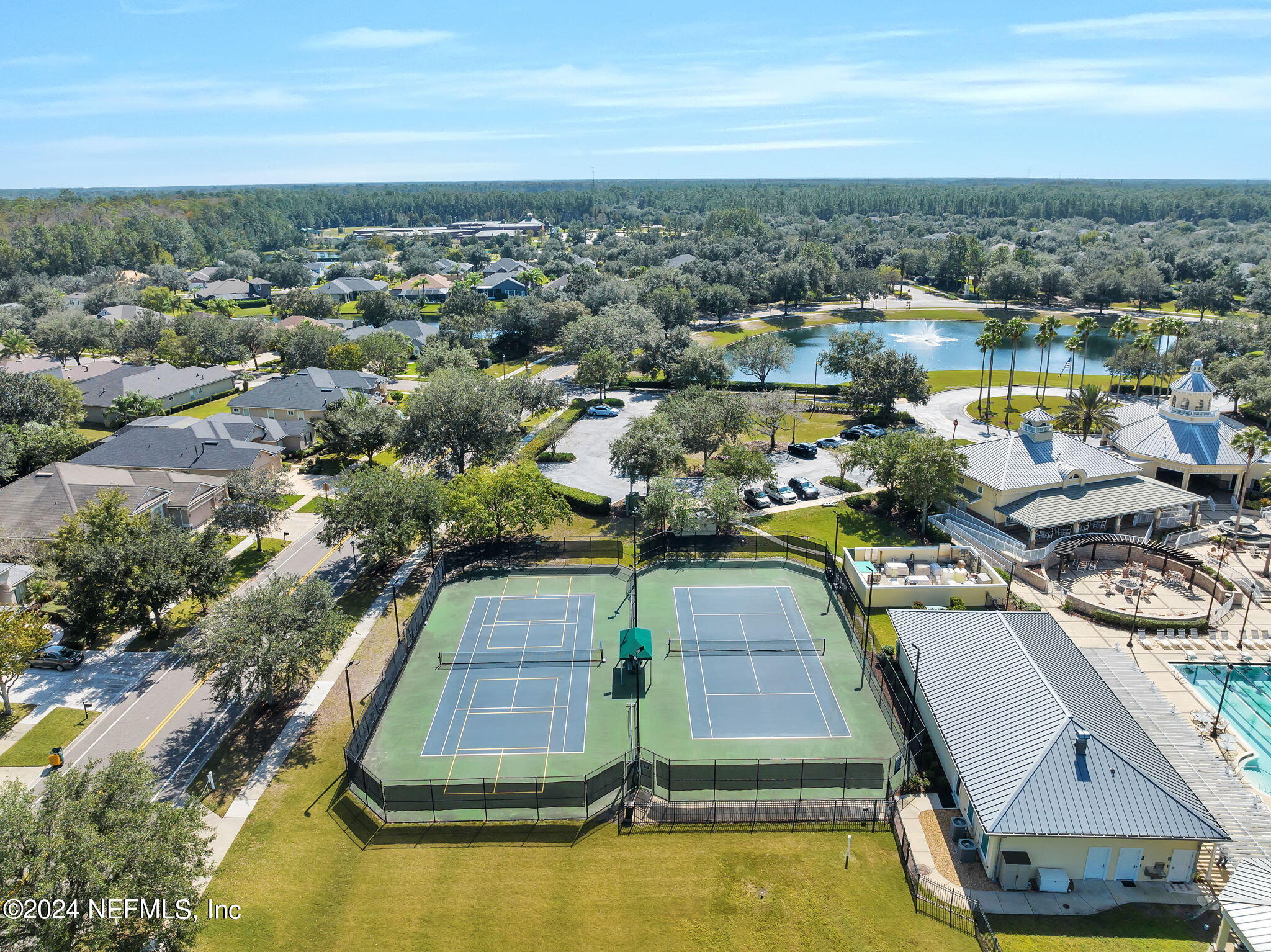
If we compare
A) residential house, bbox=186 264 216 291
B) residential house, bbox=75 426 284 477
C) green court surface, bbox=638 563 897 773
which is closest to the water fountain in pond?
green court surface, bbox=638 563 897 773

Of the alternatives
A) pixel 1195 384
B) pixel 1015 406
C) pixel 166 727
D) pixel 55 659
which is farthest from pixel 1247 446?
pixel 55 659

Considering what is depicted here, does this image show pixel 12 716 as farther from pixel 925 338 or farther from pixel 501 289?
pixel 501 289

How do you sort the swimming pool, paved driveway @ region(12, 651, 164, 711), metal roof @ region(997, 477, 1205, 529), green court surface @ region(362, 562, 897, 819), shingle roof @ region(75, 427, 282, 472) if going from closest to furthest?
green court surface @ region(362, 562, 897, 819) < the swimming pool < paved driveway @ region(12, 651, 164, 711) < metal roof @ region(997, 477, 1205, 529) < shingle roof @ region(75, 427, 282, 472)

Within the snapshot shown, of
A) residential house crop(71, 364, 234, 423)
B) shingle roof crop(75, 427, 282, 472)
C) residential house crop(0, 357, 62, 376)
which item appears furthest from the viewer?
residential house crop(0, 357, 62, 376)

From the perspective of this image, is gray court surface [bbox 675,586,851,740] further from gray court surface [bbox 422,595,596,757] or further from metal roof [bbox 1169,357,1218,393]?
metal roof [bbox 1169,357,1218,393]

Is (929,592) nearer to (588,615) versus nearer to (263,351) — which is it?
(588,615)

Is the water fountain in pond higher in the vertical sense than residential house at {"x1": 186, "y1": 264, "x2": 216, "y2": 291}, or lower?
lower

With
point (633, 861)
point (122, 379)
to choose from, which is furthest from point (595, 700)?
point (122, 379)

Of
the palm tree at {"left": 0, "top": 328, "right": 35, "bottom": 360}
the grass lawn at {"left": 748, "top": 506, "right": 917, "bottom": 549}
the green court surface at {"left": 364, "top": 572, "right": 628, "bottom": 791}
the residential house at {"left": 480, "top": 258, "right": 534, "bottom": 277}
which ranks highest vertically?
the residential house at {"left": 480, "top": 258, "right": 534, "bottom": 277}
